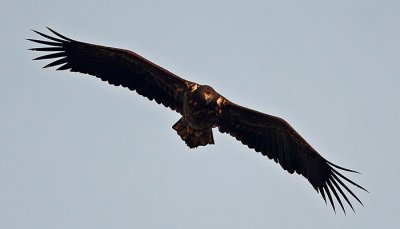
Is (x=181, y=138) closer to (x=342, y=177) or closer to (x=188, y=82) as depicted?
(x=188, y=82)

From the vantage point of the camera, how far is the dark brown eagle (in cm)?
1966

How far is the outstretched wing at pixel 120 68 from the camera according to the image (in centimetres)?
1980

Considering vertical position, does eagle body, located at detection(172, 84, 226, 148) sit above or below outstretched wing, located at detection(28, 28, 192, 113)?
below

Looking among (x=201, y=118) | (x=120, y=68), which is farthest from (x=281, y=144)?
(x=120, y=68)

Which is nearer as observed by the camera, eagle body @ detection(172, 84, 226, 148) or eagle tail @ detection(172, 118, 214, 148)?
eagle body @ detection(172, 84, 226, 148)

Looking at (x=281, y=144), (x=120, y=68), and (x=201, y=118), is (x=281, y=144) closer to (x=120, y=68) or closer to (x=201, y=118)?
(x=201, y=118)

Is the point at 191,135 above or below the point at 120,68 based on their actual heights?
below

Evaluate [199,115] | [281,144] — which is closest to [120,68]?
[199,115]

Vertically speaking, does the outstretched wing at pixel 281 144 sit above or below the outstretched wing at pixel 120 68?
below

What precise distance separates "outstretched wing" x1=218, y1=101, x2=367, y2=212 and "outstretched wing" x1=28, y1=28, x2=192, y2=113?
128 cm

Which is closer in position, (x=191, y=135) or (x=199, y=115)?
(x=199, y=115)

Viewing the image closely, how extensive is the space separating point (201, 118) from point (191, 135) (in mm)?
511

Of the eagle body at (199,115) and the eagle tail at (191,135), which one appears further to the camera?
the eagle tail at (191,135)

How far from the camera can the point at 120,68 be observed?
791 inches
